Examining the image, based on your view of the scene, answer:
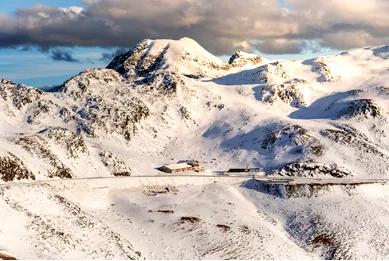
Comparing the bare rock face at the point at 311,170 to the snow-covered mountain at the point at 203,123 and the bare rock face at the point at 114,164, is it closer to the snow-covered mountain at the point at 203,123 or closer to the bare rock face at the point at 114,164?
the snow-covered mountain at the point at 203,123

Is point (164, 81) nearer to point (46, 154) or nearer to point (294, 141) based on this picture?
point (294, 141)

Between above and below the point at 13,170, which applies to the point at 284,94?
above

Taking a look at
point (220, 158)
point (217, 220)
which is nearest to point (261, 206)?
point (217, 220)

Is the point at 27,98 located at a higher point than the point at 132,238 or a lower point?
higher

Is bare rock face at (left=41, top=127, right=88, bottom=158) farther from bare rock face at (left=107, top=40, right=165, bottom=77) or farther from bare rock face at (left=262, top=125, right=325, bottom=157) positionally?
bare rock face at (left=107, top=40, right=165, bottom=77)

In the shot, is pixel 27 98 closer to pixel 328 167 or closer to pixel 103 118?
pixel 103 118

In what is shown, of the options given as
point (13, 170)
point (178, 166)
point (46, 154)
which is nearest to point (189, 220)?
point (13, 170)
